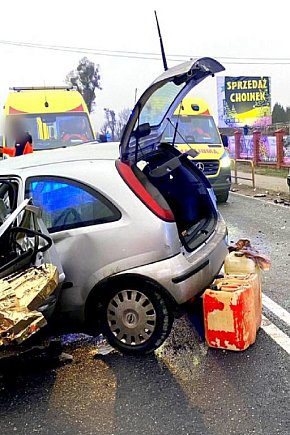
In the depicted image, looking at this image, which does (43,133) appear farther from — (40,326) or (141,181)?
(40,326)

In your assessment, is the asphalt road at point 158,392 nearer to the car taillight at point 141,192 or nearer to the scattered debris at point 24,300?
the scattered debris at point 24,300

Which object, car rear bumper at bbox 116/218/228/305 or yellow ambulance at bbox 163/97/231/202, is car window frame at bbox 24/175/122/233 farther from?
yellow ambulance at bbox 163/97/231/202

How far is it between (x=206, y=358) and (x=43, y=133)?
8.86 m

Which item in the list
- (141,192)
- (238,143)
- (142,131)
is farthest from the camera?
(238,143)

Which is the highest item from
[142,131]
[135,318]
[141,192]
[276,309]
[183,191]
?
[142,131]

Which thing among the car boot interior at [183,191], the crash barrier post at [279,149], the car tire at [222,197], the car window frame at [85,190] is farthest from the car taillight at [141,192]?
the crash barrier post at [279,149]

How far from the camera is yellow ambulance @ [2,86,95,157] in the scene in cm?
1188

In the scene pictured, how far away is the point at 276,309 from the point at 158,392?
6.13 feet

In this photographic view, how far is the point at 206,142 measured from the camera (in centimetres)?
1330

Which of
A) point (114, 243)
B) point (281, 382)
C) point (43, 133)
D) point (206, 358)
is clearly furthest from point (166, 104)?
point (43, 133)

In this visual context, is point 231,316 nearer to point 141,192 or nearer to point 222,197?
point 141,192

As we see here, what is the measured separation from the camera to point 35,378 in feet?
12.7

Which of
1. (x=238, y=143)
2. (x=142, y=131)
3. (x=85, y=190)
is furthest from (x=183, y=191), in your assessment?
(x=238, y=143)

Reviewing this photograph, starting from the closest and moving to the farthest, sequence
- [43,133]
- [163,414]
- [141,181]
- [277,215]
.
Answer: [163,414]
[141,181]
[277,215]
[43,133]
